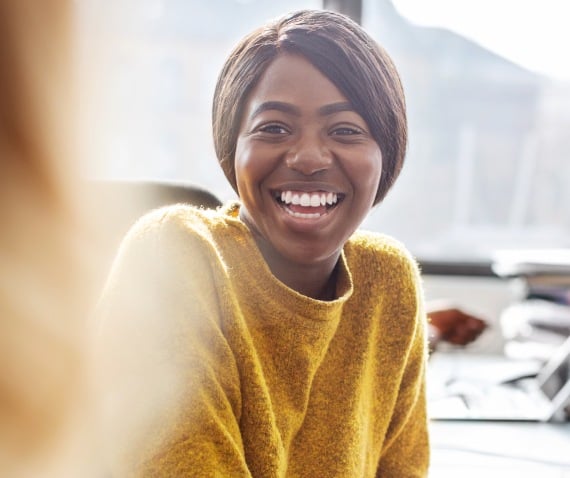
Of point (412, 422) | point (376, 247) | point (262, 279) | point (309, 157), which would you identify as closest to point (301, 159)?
point (309, 157)

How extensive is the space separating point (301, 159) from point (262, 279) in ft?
0.44

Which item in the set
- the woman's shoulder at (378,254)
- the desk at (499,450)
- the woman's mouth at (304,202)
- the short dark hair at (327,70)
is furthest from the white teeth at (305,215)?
the desk at (499,450)

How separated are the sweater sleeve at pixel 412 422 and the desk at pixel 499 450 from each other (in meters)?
0.17

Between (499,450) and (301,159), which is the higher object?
(301,159)

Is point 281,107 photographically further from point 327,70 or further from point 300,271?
point 300,271

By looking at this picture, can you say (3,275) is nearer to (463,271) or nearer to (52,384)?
(52,384)

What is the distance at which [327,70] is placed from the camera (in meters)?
0.66

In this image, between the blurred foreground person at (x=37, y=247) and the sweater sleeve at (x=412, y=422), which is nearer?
the blurred foreground person at (x=37, y=247)

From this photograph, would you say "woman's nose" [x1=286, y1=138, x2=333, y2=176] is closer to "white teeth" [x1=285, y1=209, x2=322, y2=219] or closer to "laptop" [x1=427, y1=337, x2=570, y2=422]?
"white teeth" [x1=285, y1=209, x2=322, y2=219]

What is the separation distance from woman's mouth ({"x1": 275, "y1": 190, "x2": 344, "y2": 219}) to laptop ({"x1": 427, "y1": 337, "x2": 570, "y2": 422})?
2.24 ft

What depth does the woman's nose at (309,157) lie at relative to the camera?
0.66 meters

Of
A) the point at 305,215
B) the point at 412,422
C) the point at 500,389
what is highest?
the point at 305,215

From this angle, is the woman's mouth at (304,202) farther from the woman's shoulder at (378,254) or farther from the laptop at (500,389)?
the laptop at (500,389)

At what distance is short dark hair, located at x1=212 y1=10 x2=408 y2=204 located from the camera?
0.66 m
